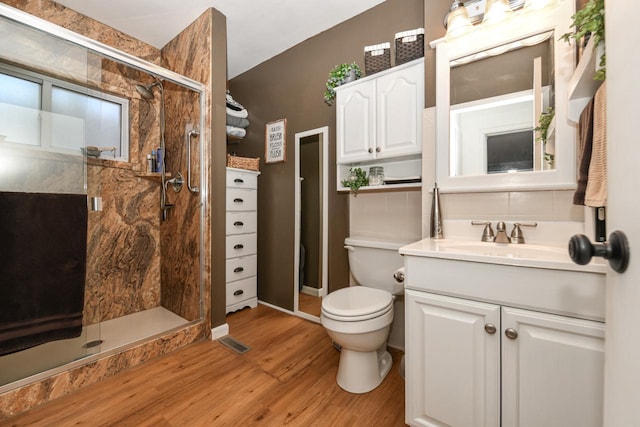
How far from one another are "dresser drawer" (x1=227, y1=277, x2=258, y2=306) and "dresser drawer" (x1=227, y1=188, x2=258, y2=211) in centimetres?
72

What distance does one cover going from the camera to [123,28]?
239cm

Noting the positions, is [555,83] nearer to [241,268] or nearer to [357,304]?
[357,304]

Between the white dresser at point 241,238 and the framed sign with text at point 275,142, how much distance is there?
25 centimetres

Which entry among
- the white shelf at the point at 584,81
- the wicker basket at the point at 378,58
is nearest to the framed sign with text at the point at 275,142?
the wicker basket at the point at 378,58

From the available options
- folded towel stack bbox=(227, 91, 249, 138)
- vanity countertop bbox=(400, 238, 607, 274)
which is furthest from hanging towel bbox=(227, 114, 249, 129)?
vanity countertop bbox=(400, 238, 607, 274)

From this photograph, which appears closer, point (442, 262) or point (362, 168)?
point (442, 262)

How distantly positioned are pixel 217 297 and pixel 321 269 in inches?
34.9

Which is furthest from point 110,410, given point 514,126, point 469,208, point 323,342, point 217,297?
point 514,126

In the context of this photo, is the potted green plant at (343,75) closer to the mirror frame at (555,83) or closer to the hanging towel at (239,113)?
the mirror frame at (555,83)

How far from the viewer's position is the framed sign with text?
2.60m

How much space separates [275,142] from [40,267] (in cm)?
190

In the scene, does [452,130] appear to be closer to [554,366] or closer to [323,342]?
[554,366]

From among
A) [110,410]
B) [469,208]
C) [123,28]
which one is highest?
[123,28]

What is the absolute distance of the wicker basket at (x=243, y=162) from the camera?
8.41ft
